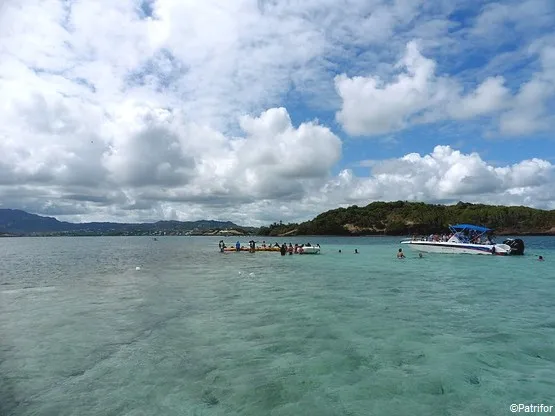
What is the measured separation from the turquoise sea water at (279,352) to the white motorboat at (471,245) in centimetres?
3593

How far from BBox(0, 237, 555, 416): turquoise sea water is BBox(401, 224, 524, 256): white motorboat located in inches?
1414

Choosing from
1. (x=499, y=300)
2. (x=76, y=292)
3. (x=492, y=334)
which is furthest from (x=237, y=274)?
(x=492, y=334)

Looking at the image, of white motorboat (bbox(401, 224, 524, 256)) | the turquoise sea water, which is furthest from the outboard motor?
the turquoise sea water

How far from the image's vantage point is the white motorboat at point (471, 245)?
207 ft

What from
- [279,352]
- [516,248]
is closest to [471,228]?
[516,248]

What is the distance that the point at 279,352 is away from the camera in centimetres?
1515

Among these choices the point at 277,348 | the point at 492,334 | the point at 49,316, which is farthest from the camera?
the point at 49,316

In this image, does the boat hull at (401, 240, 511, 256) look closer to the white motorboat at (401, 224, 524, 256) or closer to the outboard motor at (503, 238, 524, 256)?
the white motorboat at (401, 224, 524, 256)

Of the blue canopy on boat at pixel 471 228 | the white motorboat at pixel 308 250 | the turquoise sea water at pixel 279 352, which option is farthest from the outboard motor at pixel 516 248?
the turquoise sea water at pixel 279 352

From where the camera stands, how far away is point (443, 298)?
87.5 ft

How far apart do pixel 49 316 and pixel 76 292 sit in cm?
942

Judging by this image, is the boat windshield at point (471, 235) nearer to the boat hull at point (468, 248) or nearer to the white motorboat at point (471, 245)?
the white motorboat at point (471, 245)

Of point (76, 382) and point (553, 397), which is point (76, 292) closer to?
point (76, 382)

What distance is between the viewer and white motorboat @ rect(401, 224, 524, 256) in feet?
207
